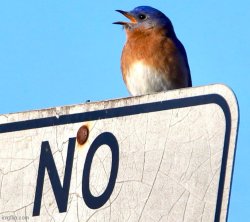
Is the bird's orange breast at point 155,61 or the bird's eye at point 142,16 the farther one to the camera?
the bird's eye at point 142,16

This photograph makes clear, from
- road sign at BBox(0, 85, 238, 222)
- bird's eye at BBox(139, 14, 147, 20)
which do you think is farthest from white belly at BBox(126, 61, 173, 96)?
road sign at BBox(0, 85, 238, 222)

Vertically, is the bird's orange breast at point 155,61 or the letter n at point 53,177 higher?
the bird's orange breast at point 155,61

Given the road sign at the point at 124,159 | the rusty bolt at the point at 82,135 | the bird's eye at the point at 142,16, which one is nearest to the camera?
the road sign at the point at 124,159

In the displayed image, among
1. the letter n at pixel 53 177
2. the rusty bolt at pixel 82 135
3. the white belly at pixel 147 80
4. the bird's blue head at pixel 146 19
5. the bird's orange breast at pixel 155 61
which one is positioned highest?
the bird's blue head at pixel 146 19

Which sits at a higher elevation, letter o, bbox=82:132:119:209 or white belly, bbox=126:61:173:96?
white belly, bbox=126:61:173:96

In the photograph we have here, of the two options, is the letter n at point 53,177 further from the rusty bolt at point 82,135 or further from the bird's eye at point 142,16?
the bird's eye at point 142,16

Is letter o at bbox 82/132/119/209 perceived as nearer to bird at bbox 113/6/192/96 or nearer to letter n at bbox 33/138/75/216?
letter n at bbox 33/138/75/216

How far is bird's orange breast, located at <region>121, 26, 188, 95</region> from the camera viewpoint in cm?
605

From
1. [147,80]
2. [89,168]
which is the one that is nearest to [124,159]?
[89,168]

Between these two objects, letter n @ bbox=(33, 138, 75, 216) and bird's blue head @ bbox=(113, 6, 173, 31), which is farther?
bird's blue head @ bbox=(113, 6, 173, 31)

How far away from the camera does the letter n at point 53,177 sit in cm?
272

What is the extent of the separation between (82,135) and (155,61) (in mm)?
3330

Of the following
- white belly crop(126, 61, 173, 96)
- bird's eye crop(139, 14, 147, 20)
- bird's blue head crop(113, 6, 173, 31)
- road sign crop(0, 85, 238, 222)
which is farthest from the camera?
bird's eye crop(139, 14, 147, 20)

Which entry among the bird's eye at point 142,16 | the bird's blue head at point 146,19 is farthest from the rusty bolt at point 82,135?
the bird's eye at point 142,16
